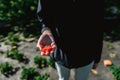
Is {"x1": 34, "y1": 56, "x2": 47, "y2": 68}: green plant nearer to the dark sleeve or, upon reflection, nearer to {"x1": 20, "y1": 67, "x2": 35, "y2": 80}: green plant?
{"x1": 20, "y1": 67, "x2": 35, "y2": 80}: green plant

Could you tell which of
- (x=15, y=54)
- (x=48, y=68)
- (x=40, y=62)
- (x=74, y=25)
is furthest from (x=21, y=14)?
(x=74, y=25)

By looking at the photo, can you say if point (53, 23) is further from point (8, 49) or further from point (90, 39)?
point (8, 49)

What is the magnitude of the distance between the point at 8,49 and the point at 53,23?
Result: 2838mm

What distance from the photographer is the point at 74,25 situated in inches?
108

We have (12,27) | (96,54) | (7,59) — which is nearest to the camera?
(96,54)

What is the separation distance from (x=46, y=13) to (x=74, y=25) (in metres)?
0.30

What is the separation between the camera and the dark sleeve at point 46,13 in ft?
9.00

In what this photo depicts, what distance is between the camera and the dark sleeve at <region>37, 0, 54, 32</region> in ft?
9.00

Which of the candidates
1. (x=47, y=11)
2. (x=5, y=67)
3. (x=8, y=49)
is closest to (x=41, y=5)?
(x=47, y=11)

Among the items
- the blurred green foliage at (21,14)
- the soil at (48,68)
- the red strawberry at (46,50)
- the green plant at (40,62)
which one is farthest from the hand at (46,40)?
the blurred green foliage at (21,14)

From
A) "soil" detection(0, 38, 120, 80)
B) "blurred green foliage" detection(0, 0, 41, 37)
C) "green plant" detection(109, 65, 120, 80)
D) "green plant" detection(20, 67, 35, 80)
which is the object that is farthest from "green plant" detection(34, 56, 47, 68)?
"green plant" detection(109, 65, 120, 80)

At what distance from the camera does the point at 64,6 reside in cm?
268

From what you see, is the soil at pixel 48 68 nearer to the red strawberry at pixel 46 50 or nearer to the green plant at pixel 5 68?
the green plant at pixel 5 68

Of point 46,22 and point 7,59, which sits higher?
point 46,22
